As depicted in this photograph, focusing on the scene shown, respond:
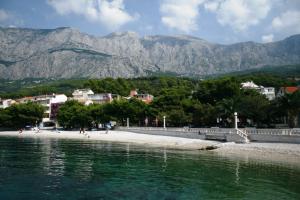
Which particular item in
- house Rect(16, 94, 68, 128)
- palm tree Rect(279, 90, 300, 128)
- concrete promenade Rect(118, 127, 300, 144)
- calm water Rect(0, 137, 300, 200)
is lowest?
calm water Rect(0, 137, 300, 200)

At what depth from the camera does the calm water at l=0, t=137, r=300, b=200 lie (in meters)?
22.6

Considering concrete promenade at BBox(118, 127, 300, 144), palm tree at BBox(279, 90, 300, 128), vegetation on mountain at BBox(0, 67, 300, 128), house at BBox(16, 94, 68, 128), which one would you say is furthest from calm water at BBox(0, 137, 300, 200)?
house at BBox(16, 94, 68, 128)

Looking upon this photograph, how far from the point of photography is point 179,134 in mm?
66688

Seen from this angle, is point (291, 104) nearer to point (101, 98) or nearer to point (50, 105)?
point (101, 98)

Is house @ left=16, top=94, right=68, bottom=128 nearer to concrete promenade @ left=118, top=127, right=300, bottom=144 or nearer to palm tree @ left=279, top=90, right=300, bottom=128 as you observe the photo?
concrete promenade @ left=118, top=127, right=300, bottom=144

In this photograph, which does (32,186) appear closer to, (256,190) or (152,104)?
(256,190)

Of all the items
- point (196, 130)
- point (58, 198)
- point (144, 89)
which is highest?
point (144, 89)

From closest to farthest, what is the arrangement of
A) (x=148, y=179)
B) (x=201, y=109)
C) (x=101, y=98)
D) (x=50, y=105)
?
(x=148, y=179) → (x=201, y=109) → (x=50, y=105) → (x=101, y=98)

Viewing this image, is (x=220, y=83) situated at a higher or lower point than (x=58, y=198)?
higher

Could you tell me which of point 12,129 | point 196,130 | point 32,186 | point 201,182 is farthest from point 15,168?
point 12,129

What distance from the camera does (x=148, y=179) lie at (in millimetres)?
27625

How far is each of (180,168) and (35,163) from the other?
1414cm

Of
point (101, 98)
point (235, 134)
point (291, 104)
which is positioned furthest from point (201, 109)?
point (101, 98)

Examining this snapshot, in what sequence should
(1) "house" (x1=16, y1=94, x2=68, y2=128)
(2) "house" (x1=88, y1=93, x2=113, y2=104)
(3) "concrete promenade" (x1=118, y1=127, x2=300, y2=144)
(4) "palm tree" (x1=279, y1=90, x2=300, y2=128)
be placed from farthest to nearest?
(2) "house" (x1=88, y1=93, x2=113, y2=104)
(1) "house" (x1=16, y1=94, x2=68, y2=128)
(4) "palm tree" (x1=279, y1=90, x2=300, y2=128)
(3) "concrete promenade" (x1=118, y1=127, x2=300, y2=144)
